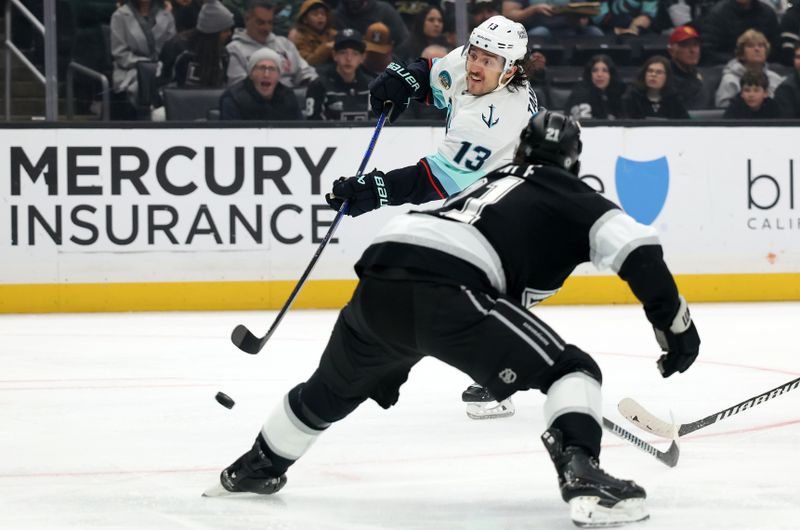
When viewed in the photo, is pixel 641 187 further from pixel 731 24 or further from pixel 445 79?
pixel 445 79

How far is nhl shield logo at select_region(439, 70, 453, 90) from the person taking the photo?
4.23 meters

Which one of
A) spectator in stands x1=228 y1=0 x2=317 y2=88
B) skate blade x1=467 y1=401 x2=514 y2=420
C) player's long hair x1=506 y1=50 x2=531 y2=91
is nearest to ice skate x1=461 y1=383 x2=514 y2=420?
skate blade x1=467 y1=401 x2=514 y2=420

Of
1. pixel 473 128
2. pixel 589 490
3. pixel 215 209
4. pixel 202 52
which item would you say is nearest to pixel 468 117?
pixel 473 128

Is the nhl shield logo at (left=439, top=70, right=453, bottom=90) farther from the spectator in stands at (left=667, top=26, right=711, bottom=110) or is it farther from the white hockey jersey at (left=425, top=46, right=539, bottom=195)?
the spectator in stands at (left=667, top=26, right=711, bottom=110)

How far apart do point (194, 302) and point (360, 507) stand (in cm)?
467

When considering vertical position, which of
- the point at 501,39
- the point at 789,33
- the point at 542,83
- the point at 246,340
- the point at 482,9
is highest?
the point at 501,39

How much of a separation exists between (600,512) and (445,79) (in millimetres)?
2132

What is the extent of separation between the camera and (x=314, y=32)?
307 inches

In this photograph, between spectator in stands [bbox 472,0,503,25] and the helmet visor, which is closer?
the helmet visor

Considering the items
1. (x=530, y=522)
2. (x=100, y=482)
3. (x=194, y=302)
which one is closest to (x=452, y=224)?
(x=530, y=522)

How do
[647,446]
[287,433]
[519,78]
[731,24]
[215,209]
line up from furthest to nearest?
1. [731,24]
2. [215,209]
3. [519,78]
4. [647,446]
5. [287,433]

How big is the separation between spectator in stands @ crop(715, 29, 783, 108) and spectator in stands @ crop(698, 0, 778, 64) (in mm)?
51

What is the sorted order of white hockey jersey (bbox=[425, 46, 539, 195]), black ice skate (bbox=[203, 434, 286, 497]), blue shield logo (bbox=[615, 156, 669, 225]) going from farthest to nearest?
blue shield logo (bbox=[615, 156, 669, 225]) → white hockey jersey (bbox=[425, 46, 539, 195]) → black ice skate (bbox=[203, 434, 286, 497])

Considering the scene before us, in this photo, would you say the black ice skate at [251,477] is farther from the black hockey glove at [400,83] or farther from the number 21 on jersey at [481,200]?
the black hockey glove at [400,83]
